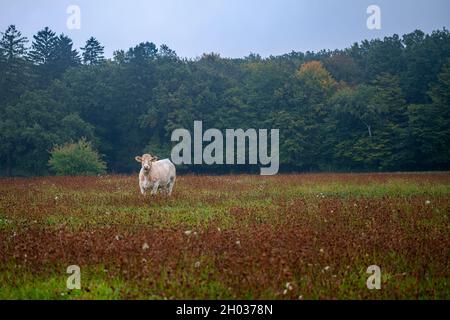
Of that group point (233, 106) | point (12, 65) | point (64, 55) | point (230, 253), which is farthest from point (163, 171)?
point (64, 55)

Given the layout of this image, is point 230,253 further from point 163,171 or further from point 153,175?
point 163,171

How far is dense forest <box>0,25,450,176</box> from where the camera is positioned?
4888 centimetres

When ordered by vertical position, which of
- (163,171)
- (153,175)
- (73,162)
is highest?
(73,162)

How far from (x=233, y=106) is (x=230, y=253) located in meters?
51.7

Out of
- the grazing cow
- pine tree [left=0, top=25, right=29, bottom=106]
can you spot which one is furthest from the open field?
pine tree [left=0, top=25, right=29, bottom=106]

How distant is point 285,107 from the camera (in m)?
56.7

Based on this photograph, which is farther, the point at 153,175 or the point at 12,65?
the point at 12,65

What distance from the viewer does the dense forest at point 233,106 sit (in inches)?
1924

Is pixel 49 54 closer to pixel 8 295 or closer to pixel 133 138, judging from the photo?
pixel 133 138

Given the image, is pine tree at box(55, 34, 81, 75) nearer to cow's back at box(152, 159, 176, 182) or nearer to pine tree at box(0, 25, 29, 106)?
pine tree at box(0, 25, 29, 106)

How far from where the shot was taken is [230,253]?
22.7 ft

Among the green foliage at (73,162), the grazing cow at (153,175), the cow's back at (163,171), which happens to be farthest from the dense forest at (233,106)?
the grazing cow at (153,175)

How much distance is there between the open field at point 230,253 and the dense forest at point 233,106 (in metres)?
38.9

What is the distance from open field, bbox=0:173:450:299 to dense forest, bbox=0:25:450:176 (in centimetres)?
3893
